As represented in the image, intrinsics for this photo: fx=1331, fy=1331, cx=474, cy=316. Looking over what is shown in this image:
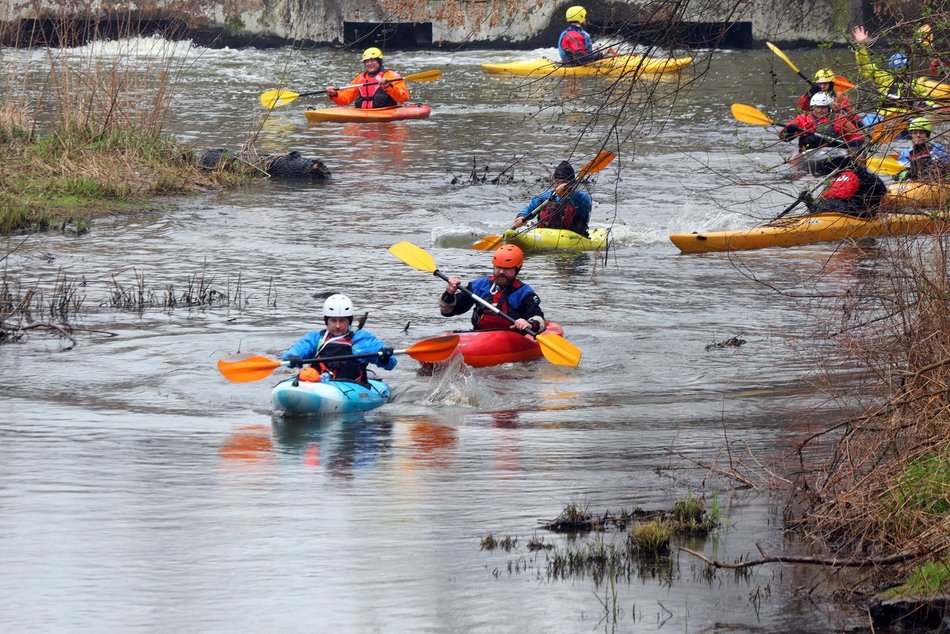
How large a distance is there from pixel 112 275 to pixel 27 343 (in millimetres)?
1740

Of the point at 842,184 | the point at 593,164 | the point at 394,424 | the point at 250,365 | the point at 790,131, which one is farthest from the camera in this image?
the point at 250,365

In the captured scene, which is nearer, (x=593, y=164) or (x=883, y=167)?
(x=593, y=164)

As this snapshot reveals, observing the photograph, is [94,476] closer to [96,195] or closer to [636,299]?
[636,299]

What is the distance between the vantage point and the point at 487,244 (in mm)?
13469

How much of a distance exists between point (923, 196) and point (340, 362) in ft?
13.3

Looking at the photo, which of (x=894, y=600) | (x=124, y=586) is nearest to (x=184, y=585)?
(x=124, y=586)

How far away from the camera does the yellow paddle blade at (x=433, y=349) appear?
9.03 metres

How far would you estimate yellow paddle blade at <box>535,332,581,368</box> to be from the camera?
9.36 metres

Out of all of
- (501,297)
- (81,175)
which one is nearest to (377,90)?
(81,175)

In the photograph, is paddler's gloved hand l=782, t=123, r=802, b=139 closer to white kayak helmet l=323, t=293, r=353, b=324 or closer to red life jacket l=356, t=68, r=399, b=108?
white kayak helmet l=323, t=293, r=353, b=324

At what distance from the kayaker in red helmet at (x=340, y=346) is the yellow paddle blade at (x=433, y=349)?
274 mm

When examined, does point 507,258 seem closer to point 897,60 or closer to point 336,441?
point 336,441

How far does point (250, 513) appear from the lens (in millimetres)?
6125

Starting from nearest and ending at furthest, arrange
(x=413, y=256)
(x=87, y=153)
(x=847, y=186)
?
(x=847, y=186) → (x=413, y=256) → (x=87, y=153)
